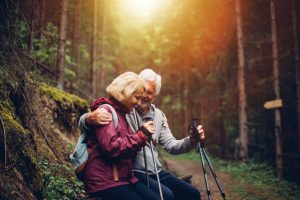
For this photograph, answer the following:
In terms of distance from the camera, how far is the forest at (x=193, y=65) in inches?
210

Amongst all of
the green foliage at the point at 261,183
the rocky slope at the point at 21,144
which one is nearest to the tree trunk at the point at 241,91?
the green foliage at the point at 261,183

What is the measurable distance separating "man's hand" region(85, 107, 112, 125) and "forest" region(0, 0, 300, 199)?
1374 millimetres

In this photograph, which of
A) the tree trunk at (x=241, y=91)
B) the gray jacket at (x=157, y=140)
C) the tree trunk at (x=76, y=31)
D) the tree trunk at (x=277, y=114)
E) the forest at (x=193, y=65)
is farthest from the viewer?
the tree trunk at (x=76, y=31)

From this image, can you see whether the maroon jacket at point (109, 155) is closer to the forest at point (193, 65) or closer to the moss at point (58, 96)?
the forest at point (193, 65)

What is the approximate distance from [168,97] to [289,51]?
14.6 m

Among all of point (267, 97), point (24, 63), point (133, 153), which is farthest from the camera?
point (267, 97)

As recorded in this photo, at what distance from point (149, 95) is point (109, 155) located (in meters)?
1.66

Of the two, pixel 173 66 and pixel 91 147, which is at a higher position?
pixel 173 66

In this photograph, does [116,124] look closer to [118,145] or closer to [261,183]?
[118,145]

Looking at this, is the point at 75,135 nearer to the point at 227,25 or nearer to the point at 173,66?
the point at 227,25

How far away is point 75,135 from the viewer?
401 inches

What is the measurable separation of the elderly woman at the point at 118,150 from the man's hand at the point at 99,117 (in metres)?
0.06

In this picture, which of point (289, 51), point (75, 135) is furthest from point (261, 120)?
point (75, 135)

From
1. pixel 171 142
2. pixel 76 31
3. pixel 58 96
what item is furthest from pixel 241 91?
pixel 171 142
